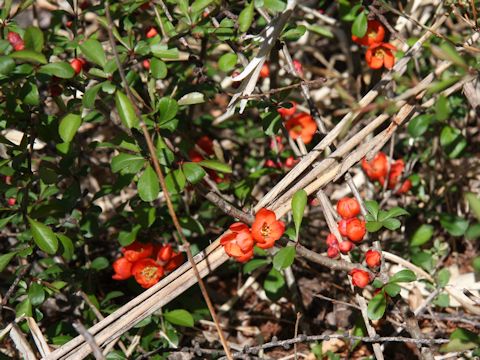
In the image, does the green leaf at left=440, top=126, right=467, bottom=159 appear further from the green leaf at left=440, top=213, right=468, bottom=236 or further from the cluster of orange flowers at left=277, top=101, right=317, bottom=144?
the cluster of orange flowers at left=277, top=101, right=317, bottom=144

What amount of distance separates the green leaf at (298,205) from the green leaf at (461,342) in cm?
50

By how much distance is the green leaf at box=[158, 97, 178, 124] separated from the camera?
80.1 inches

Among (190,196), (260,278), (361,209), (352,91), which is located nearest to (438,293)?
(361,209)

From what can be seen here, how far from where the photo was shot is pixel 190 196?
104 inches

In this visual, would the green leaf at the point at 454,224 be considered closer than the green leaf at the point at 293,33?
No

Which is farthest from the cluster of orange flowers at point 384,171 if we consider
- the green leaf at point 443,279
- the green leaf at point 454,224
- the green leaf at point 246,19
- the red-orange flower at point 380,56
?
the green leaf at point 246,19

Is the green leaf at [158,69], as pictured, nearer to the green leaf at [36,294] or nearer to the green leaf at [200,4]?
the green leaf at [200,4]

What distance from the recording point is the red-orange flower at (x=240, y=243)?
187cm

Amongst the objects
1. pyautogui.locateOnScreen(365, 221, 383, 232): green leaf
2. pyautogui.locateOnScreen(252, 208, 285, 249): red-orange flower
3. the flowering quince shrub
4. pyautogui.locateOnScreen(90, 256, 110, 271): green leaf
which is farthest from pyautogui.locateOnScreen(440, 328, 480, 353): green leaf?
pyautogui.locateOnScreen(90, 256, 110, 271): green leaf

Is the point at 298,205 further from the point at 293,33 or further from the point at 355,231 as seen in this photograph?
the point at 293,33

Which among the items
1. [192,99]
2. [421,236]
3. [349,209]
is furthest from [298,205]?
[421,236]

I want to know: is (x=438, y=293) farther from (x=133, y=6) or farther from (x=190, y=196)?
(x=133, y=6)

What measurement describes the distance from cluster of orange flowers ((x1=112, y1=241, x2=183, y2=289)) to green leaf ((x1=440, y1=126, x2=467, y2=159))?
40.8 inches

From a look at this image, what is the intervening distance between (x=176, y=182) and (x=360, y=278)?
60 cm
